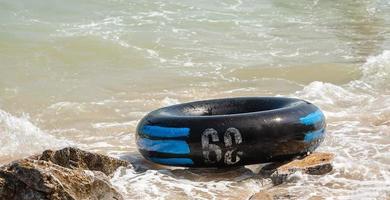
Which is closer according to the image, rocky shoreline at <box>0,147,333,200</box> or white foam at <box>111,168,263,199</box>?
rocky shoreline at <box>0,147,333,200</box>

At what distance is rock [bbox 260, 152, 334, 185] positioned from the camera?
5441 millimetres

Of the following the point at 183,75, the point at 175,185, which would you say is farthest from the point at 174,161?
the point at 183,75

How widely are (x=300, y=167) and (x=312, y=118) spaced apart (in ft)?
1.84

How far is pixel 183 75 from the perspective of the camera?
10.8 metres

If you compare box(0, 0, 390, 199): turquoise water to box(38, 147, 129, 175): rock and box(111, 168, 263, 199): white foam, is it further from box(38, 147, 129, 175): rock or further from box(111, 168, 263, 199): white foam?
box(38, 147, 129, 175): rock

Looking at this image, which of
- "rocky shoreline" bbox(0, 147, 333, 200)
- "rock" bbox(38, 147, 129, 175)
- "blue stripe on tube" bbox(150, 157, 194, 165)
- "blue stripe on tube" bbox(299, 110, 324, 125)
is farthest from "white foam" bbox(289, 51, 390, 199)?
"rock" bbox(38, 147, 129, 175)

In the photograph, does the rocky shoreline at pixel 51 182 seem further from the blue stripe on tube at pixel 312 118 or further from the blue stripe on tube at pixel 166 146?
the blue stripe on tube at pixel 312 118

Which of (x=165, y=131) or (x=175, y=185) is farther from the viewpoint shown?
(x=165, y=131)

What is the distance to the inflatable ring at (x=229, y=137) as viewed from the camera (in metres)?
5.60

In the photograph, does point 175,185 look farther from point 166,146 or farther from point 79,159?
point 79,159

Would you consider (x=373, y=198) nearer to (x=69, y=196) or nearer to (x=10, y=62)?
(x=69, y=196)

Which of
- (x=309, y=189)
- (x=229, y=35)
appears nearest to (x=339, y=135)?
(x=309, y=189)

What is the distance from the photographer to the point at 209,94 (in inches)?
377

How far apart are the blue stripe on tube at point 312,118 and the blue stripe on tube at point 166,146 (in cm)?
107
